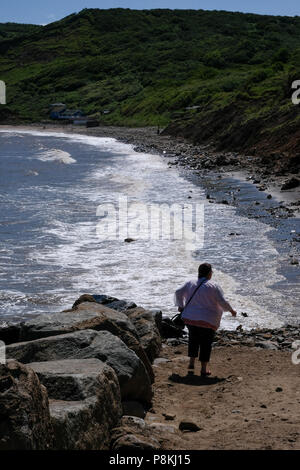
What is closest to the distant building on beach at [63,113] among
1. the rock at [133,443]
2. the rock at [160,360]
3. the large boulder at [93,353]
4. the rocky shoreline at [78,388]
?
the rock at [160,360]

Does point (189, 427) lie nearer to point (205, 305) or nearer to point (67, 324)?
point (67, 324)

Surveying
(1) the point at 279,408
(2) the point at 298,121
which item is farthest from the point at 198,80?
(1) the point at 279,408

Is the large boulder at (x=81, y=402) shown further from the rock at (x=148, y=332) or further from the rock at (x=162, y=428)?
the rock at (x=148, y=332)

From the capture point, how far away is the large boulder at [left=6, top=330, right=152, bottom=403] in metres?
7.07

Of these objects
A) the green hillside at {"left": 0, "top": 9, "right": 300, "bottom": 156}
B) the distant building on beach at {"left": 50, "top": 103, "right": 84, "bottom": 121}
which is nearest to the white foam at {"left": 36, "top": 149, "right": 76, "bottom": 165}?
the green hillside at {"left": 0, "top": 9, "right": 300, "bottom": 156}

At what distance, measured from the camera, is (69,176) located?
42250 mm

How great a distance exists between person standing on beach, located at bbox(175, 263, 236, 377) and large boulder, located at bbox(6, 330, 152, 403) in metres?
1.72

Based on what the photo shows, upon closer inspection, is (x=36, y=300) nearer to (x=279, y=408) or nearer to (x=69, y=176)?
(x=279, y=408)

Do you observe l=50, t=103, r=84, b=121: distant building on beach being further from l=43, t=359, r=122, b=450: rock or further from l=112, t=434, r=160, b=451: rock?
l=112, t=434, r=160, b=451: rock

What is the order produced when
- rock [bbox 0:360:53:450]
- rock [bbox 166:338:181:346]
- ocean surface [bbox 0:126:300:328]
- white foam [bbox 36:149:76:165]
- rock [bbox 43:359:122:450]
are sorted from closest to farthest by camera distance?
rock [bbox 0:360:53:450]
rock [bbox 43:359:122:450]
rock [bbox 166:338:181:346]
ocean surface [bbox 0:126:300:328]
white foam [bbox 36:149:76:165]

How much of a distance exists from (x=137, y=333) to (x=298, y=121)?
110 feet

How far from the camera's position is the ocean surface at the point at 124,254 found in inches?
555

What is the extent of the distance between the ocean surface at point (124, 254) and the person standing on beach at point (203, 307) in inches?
130
